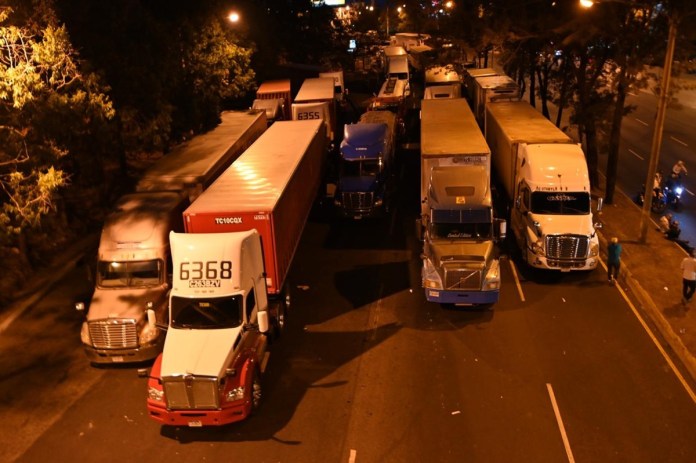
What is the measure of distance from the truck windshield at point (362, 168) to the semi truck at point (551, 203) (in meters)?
5.00

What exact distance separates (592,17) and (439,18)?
1175 centimetres

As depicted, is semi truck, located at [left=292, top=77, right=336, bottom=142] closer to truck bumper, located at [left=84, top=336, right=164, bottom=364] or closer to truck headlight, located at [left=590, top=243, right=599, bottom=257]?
truck headlight, located at [left=590, top=243, right=599, bottom=257]

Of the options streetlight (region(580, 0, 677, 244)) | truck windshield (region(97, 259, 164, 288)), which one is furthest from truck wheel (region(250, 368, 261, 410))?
streetlight (region(580, 0, 677, 244))

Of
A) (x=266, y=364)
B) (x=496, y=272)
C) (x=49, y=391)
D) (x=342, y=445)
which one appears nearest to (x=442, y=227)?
(x=496, y=272)

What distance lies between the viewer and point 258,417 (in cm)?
1125

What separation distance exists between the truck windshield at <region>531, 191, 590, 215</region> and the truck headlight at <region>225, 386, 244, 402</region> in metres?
10.7

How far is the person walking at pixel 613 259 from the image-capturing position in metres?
15.7

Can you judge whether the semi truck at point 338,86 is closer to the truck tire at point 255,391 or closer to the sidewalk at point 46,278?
the sidewalk at point 46,278

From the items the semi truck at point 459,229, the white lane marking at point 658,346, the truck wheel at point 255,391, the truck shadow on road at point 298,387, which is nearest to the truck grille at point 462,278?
the semi truck at point 459,229

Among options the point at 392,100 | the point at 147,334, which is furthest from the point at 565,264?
the point at 392,100

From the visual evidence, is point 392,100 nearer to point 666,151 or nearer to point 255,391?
point 666,151

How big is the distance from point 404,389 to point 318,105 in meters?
19.8

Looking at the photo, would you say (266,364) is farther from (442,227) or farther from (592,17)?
(592,17)

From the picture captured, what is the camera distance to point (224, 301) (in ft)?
37.6
